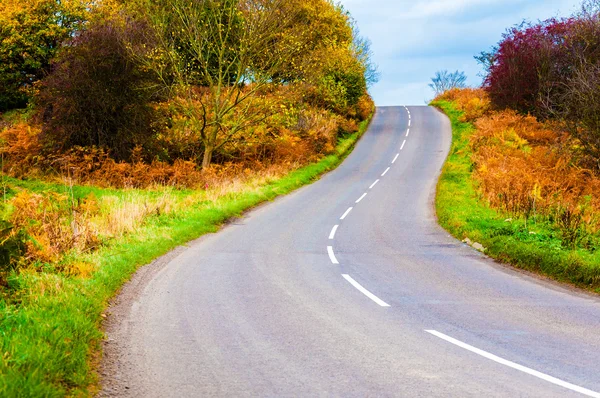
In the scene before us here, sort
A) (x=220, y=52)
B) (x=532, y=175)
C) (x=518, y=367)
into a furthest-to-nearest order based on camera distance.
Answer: (x=220, y=52) → (x=532, y=175) → (x=518, y=367)

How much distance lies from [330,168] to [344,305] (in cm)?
2580

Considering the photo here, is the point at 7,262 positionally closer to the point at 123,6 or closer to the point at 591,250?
the point at 591,250

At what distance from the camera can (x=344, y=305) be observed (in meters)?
9.09

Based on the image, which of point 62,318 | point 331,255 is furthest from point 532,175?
point 62,318

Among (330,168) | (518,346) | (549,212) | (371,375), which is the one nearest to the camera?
(371,375)

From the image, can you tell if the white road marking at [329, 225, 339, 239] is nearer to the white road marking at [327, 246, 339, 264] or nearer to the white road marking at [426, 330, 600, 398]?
the white road marking at [327, 246, 339, 264]

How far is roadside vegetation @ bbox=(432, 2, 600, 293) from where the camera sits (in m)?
13.0

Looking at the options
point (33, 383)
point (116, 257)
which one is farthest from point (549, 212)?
point (33, 383)

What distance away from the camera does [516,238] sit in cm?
1382

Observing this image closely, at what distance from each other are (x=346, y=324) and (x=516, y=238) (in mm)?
7452

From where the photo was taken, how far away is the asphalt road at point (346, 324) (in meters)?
5.71

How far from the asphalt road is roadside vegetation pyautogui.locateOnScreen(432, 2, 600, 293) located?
835 millimetres

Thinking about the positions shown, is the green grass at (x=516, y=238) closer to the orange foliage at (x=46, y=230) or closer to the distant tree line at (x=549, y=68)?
the distant tree line at (x=549, y=68)

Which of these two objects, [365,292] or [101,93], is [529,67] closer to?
[101,93]
